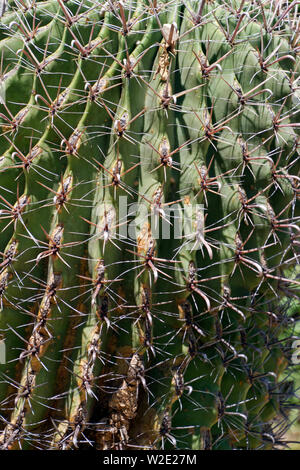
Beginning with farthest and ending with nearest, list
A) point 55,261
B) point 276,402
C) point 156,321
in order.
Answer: point 276,402 → point 156,321 → point 55,261

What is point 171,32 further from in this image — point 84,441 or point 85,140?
point 84,441

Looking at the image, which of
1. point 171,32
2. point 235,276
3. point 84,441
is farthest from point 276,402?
point 171,32

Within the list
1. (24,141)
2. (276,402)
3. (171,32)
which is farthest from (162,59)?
(276,402)

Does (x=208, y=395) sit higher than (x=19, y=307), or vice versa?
(x=19, y=307)

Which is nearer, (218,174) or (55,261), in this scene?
(55,261)

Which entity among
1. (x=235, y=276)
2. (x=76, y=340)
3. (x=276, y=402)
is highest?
(x=235, y=276)

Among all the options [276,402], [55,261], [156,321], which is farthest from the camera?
[276,402]
